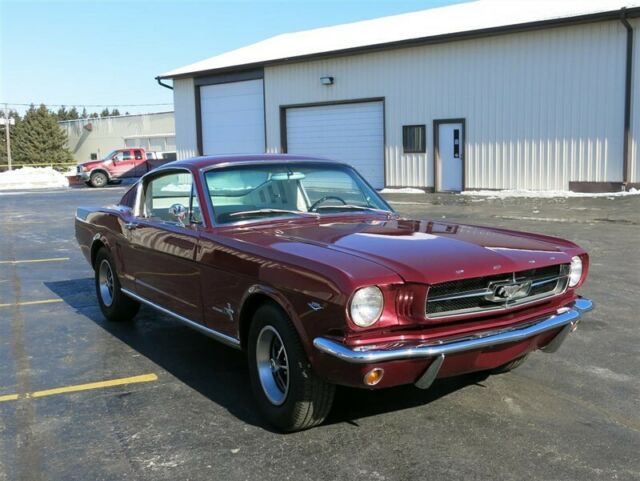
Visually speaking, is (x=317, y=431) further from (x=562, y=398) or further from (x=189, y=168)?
(x=189, y=168)

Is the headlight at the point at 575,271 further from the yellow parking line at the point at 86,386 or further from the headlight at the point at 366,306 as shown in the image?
the yellow parking line at the point at 86,386

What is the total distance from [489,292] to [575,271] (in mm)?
914

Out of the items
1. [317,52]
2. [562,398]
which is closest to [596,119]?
[317,52]

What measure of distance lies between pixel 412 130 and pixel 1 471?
19.6 m

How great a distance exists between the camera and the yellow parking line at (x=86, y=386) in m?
4.51

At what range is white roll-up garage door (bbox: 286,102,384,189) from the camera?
76.0 ft

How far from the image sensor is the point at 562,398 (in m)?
4.27

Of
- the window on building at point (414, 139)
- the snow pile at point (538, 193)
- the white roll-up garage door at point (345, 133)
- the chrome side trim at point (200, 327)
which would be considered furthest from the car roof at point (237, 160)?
the white roll-up garage door at point (345, 133)

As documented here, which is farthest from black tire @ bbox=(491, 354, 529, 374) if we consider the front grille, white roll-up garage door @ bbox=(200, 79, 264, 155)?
white roll-up garage door @ bbox=(200, 79, 264, 155)

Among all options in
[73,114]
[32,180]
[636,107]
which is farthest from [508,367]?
[73,114]

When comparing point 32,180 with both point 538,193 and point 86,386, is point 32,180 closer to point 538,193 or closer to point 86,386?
point 538,193

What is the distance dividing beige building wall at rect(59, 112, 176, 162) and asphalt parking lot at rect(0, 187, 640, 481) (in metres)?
45.8

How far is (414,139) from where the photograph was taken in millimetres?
21891

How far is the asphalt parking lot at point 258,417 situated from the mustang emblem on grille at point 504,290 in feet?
2.50
